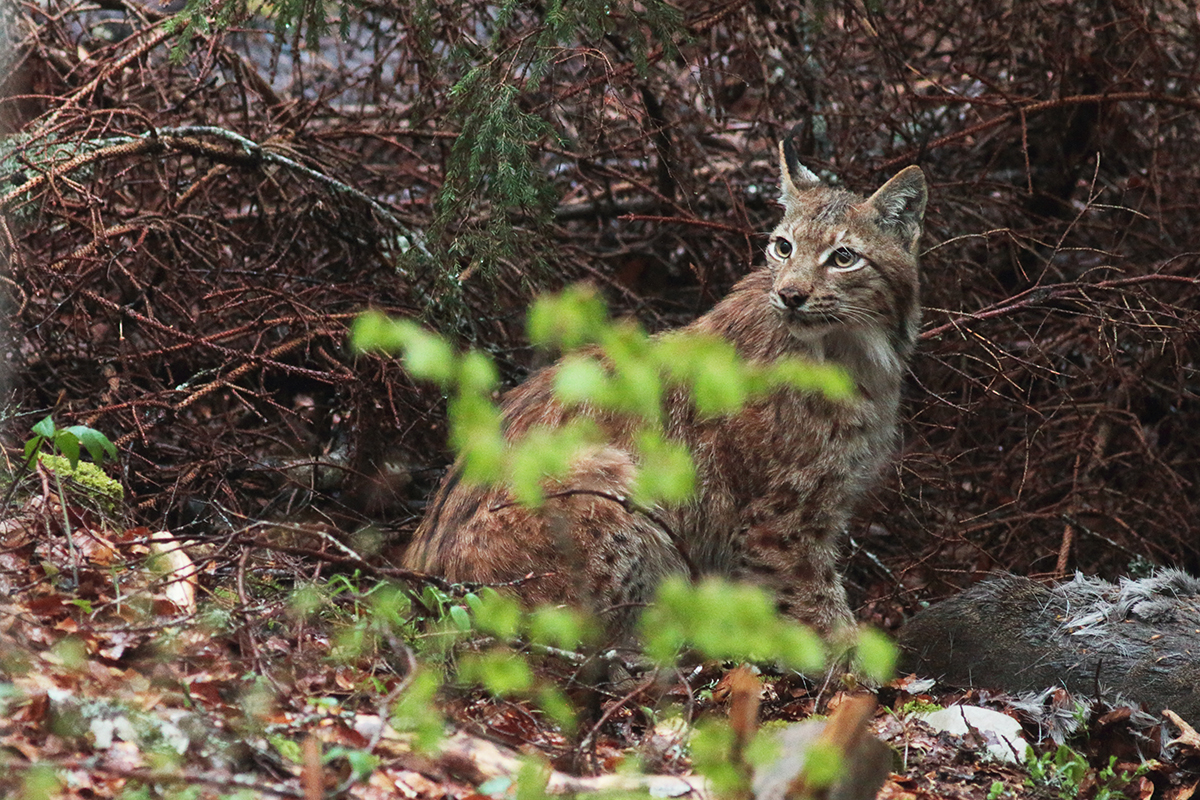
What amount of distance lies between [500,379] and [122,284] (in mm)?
1992

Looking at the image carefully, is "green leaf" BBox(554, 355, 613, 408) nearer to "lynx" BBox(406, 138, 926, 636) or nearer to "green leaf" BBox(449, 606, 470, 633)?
"green leaf" BBox(449, 606, 470, 633)

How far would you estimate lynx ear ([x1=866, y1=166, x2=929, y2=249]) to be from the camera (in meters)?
4.94

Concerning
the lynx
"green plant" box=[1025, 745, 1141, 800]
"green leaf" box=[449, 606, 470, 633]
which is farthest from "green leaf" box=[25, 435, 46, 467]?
"green plant" box=[1025, 745, 1141, 800]

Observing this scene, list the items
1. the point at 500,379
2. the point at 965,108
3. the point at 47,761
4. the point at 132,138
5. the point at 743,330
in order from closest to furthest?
1. the point at 47,761
2. the point at 743,330
3. the point at 132,138
4. the point at 500,379
5. the point at 965,108

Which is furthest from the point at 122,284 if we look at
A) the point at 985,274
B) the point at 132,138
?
the point at 985,274

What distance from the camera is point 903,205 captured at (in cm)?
498

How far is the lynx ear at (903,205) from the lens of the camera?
Answer: 16.2 ft

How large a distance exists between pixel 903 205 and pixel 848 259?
380mm

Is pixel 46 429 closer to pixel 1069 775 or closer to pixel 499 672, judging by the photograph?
pixel 499 672

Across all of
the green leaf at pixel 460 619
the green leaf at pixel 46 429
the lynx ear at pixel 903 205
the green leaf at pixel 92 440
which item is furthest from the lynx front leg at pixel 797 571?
the green leaf at pixel 46 429

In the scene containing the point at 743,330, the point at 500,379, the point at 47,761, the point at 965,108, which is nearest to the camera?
the point at 47,761

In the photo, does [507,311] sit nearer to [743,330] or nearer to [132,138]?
[743,330]

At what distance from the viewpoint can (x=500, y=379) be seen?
249 inches

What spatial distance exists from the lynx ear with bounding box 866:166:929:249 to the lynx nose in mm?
594
